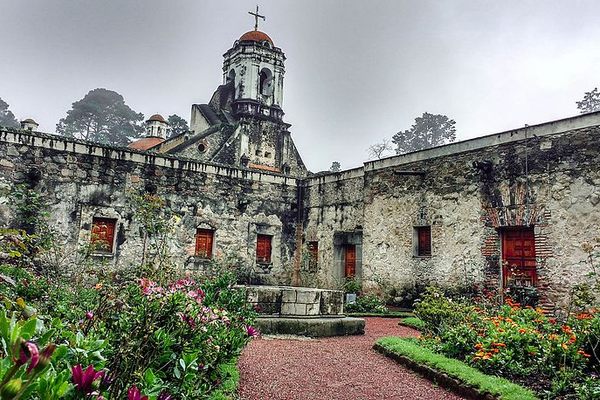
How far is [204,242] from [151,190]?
91.5 inches

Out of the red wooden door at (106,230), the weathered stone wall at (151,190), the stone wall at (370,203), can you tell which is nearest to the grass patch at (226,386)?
the stone wall at (370,203)

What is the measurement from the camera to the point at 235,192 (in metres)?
14.4

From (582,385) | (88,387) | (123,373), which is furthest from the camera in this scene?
(582,385)

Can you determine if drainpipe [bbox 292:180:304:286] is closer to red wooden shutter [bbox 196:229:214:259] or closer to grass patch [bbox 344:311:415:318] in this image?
red wooden shutter [bbox 196:229:214:259]

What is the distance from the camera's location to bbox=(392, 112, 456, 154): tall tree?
4362 cm

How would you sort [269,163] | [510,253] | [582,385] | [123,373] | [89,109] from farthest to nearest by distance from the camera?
1. [89,109]
2. [269,163]
3. [510,253]
4. [582,385]
5. [123,373]

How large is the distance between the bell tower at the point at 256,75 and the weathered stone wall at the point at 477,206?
1196 cm

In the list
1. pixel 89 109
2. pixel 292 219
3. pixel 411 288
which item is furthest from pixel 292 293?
pixel 89 109

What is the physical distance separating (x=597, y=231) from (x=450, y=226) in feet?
10.6

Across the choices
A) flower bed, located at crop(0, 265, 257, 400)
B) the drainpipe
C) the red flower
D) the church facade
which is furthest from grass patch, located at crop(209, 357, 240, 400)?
the drainpipe

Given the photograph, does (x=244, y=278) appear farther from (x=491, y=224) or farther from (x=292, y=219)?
(x=491, y=224)

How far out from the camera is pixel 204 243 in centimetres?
1377

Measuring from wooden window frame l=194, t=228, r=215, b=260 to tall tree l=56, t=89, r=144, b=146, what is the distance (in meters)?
38.5

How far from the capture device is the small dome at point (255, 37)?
25.1 m
